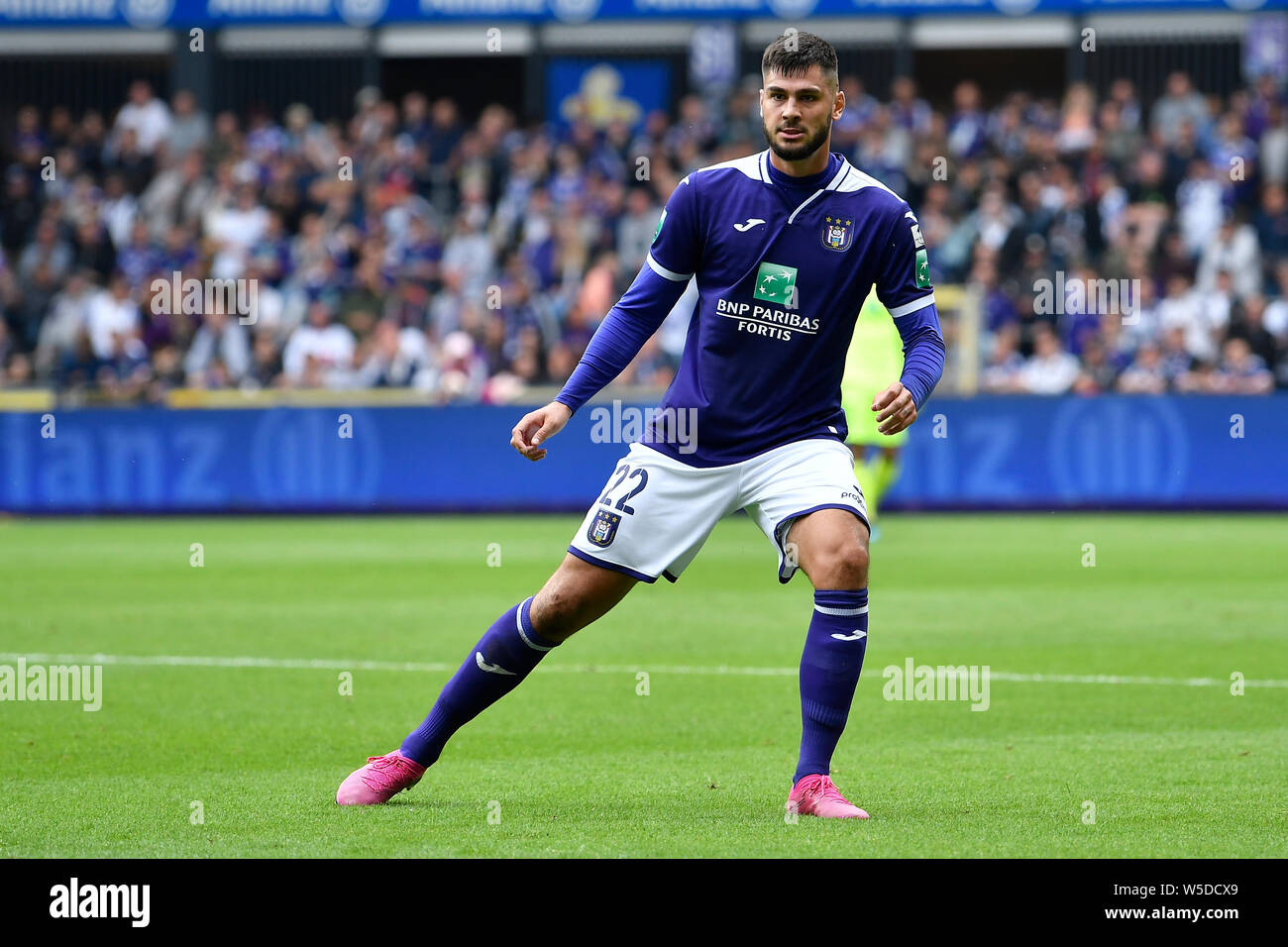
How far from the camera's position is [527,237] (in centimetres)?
2345

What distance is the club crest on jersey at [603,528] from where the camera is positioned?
564cm

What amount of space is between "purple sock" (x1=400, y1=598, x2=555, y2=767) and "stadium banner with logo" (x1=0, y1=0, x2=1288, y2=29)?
2046 cm

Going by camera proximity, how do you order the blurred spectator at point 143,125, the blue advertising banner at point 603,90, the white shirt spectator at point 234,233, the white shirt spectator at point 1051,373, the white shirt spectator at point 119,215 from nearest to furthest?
the white shirt spectator at point 1051,373, the white shirt spectator at point 234,233, the white shirt spectator at point 119,215, the blurred spectator at point 143,125, the blue advertising banner at point 603,90

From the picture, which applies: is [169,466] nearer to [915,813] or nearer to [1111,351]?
[1111,351]

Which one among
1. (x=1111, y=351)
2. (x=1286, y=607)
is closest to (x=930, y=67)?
(x=1111, y=351)

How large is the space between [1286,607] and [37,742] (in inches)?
307

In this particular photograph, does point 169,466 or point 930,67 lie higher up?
point 930,67

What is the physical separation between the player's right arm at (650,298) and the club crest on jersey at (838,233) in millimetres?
409

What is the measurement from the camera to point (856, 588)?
217 inches

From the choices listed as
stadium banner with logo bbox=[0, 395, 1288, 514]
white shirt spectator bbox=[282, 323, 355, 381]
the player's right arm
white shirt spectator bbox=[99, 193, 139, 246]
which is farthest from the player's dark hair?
white shirt spectator bbox=[99, 193, 139, 246]

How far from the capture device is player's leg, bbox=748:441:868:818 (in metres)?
5.48
